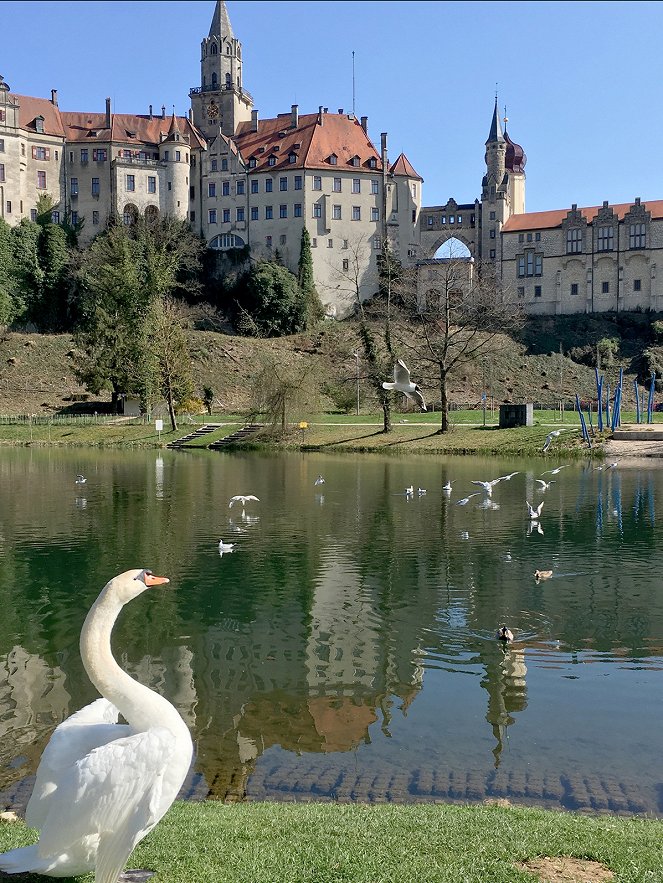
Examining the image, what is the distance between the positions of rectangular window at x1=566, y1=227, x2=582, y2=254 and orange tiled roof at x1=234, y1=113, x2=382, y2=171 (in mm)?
25009

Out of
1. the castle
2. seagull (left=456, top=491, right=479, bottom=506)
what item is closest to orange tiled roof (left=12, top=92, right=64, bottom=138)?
the castle

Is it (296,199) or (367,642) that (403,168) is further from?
(367,642)

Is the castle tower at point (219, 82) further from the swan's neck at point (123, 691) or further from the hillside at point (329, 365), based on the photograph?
the swan's neck at point (123, 691)

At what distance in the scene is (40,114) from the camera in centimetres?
10606

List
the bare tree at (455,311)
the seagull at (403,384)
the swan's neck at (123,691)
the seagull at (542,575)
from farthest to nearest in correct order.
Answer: the bare tree at (455,311)
the seagull at (403,384)
the seagull at (542,575)
the swan's neck at (123,691)

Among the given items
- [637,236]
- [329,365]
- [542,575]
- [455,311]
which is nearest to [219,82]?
[329,365]

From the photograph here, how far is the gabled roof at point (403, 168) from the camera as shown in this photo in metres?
110

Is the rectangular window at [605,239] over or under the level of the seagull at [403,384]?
over

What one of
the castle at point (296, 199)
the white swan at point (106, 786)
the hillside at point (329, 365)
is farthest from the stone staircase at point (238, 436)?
the white swan at point (106, 786)

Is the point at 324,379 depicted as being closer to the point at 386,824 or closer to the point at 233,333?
the point at 233,333

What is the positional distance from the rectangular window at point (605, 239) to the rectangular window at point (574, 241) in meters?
2.19

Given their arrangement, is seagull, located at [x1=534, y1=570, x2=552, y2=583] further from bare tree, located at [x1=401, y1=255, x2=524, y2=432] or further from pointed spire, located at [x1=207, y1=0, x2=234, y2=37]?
pointed spire, located at [x1=207, y1=0, x2=234, y2=37]

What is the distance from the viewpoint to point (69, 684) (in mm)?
14312

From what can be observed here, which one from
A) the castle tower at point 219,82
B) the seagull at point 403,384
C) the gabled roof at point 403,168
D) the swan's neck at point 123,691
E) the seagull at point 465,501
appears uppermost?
the castle tower at point 219,82
